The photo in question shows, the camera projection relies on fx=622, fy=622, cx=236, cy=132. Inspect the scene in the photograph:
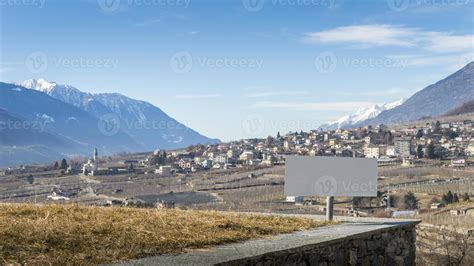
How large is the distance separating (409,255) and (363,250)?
1.61 m

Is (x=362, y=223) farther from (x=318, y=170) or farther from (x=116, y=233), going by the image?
(x=116, y=233)

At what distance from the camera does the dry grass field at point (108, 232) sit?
522cm

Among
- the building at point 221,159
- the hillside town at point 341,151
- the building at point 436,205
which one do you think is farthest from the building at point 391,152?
the building at point 436,205

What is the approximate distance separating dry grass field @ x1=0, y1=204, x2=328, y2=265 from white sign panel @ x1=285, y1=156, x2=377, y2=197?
1.82 ft

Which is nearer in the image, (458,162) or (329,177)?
(329,177)

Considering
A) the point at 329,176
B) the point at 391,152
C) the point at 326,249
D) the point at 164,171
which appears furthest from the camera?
the point at 391,152

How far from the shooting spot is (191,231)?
22.3 ft

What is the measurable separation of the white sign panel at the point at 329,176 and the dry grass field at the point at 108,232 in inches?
21.8

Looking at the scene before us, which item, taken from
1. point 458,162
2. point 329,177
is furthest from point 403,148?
point 329,177

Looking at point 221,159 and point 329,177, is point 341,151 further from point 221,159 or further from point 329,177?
point 329,177

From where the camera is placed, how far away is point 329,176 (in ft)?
29.6

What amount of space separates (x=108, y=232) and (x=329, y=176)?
12.6ft

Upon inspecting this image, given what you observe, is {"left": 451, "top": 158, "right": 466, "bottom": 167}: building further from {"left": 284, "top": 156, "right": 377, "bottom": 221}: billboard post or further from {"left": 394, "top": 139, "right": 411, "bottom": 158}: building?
Answer: {"left": 284, "top": 156, "right": 377, "bottom": 221}: billboard post

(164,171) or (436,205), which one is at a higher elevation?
(164,171)
